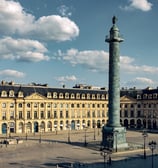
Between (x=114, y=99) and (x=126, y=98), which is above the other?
(x=126, y=98)

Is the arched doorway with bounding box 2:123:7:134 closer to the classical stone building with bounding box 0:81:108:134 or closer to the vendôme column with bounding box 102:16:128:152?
the classical stone building with bounding box 0:81:108:134

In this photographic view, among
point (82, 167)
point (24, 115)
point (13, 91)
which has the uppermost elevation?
point (13, 91)

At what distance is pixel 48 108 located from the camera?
3851 inches

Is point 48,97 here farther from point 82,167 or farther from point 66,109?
point 82,167

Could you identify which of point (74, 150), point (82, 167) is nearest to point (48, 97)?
point (74, 150)

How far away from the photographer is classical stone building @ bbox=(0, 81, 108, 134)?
9050 cm

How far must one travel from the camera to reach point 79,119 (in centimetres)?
10400

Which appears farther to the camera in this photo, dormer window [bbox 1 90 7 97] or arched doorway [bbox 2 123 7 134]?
dormer window [bbox 1 90 7 97]

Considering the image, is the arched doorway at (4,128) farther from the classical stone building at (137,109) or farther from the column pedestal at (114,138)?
the classical stone building at (137,109)

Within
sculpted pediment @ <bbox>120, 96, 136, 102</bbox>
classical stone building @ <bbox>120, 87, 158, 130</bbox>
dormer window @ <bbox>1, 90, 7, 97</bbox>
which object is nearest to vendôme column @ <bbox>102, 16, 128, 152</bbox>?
dormer window @ <bbox>1, 90, 7, 97</bbox>

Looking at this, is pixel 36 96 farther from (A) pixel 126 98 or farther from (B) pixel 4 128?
(A) pixel 126 98

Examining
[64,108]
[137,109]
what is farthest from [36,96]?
[137,109]

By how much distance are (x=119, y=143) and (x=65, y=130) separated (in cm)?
4104

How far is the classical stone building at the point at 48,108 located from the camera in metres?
90.5
